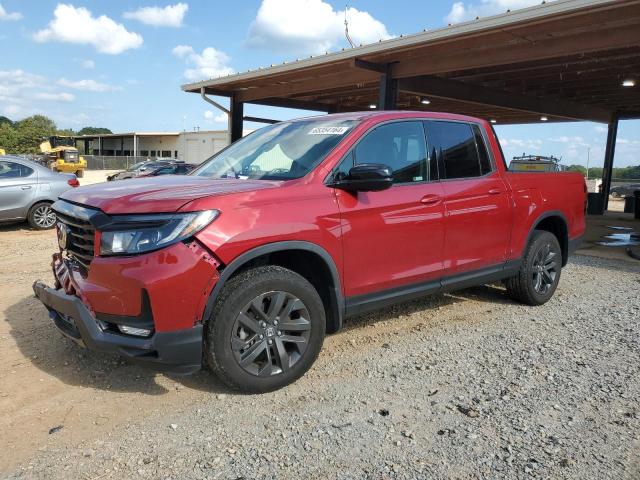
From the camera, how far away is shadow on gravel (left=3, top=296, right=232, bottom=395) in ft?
11.3

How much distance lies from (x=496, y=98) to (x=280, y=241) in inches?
542

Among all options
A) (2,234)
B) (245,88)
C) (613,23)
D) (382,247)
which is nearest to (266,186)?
(382,247)

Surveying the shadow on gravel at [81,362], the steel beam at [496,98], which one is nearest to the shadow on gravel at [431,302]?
the shadow on gravel at [81,362]

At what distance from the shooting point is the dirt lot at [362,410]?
262 cm

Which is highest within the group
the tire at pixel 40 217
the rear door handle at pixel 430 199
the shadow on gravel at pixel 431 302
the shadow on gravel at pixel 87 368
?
the rear door handle at pixel 430 199

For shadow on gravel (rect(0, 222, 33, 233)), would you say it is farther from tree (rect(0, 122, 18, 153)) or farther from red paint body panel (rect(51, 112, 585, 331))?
tree (rect(0, 122, 18, 153))

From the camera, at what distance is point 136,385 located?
11.4ft

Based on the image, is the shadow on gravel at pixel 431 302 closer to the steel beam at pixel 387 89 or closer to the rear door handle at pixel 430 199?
the rear door handle at pixel 430 199

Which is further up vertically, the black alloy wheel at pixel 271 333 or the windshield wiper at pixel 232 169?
the windshield wiper at pixel 232 169

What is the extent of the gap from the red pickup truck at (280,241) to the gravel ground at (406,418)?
37 cm

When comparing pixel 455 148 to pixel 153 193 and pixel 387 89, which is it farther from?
pixel 387 89

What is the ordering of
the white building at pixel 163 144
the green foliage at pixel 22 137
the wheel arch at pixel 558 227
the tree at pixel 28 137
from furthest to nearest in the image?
the tree at pixel 28 137, the green foliage at pixel 22 137, the white building at pixel 163 144, the wheel arch at pixel 558 227

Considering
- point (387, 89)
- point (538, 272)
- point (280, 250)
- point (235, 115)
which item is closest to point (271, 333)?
point (280, 250)

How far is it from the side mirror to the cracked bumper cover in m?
1.39
